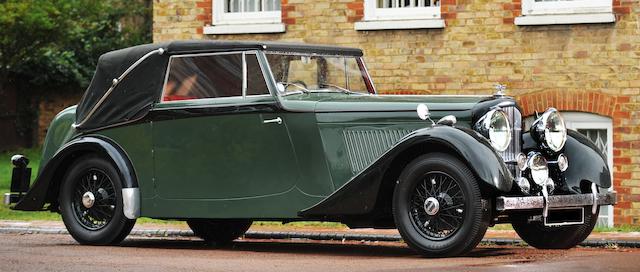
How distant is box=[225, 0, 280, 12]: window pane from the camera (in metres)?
17.8

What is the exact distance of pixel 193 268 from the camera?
374 inches

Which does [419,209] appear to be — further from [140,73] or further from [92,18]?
[92,18]

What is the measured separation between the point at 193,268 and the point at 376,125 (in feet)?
6.43

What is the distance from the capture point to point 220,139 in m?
11.3

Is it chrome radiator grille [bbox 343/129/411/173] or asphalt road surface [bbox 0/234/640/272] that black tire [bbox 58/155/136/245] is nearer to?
asphalt road surface [bbox 0/234/640/272]

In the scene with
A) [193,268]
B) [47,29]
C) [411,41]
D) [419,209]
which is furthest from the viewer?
[47,29]

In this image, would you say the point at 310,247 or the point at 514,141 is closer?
the point at 514,141

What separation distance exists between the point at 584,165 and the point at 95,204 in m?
4.04

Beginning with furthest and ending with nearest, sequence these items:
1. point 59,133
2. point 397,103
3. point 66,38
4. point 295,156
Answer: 1. point 66,38
2. point 59,133
3. point 295,156
4. point 397,103

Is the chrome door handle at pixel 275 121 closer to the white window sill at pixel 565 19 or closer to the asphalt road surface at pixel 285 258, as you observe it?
the asphalt road surface at pixel 285 258

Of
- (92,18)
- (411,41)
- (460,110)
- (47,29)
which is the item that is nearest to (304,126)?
(460,110)

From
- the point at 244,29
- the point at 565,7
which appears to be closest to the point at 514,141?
the point at 565,7

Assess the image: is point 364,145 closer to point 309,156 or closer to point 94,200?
point 309,156

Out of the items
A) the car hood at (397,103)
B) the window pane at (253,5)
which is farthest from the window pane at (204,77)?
the window pane at (253,5)
